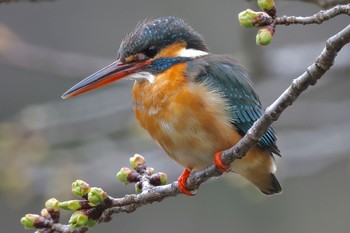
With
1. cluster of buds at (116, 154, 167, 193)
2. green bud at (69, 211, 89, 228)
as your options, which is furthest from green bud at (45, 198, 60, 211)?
cluster of buds at (116, 154, 167, 193)

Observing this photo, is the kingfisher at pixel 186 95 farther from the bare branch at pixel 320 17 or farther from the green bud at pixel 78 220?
the bare branch at pixel 320 17

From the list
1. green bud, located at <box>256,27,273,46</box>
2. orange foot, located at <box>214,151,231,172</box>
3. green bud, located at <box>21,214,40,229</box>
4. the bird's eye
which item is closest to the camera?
green bud, located at <box>256,27,273,46</box>

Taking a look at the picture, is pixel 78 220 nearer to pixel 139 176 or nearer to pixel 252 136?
pixel 139 176

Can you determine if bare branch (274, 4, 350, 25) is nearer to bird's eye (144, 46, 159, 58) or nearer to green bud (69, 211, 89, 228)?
green bud (69, 211, 89, 228)

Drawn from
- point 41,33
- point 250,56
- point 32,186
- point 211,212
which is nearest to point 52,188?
point 32,186

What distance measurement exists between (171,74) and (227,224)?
4762 millimetres

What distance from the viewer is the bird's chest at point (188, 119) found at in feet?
11.1

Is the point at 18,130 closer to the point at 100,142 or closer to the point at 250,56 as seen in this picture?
the point at 100,142

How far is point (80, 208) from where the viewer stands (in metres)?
2.97

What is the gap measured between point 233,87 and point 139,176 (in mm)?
664

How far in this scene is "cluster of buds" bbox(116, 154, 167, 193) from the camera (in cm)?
323

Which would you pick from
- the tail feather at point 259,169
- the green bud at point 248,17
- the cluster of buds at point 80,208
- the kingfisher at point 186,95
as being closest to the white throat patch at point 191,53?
the kingfisher at point 186,95

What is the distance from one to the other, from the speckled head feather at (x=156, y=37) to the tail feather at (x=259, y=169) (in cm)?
57

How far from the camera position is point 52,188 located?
5277 mm
